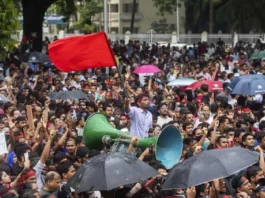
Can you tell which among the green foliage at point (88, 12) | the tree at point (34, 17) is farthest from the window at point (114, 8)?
the tree at point (34, 17)

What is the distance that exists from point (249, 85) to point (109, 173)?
8.03 meters

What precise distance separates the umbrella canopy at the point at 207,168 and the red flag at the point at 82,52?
4935 mm

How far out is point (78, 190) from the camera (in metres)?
7.60

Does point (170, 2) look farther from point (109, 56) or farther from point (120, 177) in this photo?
point (120, 177)

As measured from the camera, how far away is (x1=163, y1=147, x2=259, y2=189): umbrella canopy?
759 centimetres

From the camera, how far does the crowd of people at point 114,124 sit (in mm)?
8211

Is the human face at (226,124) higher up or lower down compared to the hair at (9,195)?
lower down

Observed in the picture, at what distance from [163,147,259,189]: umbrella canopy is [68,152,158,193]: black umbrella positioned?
0.22m

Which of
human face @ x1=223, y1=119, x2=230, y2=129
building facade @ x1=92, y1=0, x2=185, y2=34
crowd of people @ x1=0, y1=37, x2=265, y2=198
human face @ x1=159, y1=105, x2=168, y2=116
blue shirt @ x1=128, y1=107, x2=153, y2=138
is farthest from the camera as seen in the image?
building facade @ x1=92, y1=0, x2=185, y2=34

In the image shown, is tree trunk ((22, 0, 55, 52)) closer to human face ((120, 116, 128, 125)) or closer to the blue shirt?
human face ((120, 116, 128, 125))

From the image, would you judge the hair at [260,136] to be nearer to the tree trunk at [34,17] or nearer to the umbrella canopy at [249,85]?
the umbrella canopy at [249,85]

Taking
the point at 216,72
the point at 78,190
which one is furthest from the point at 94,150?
the point at 216,72

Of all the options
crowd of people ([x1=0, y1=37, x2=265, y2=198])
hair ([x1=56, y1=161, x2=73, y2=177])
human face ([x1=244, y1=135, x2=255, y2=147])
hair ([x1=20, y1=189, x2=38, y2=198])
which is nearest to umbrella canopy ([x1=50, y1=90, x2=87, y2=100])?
crowd of people ([x1=0, y1=37, x2=265, y2=198])

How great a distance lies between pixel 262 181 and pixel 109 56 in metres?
5.24
